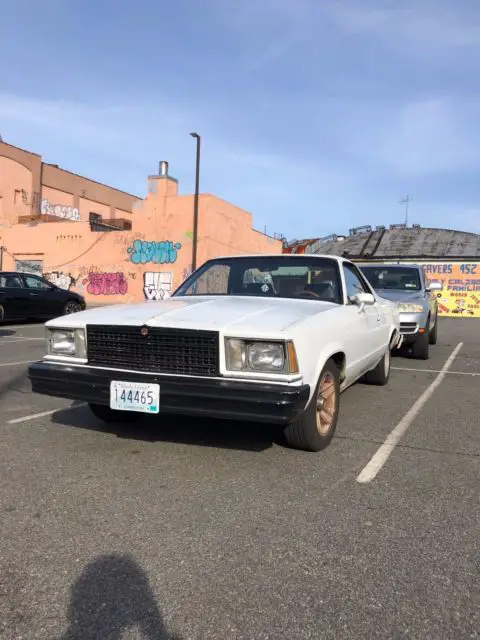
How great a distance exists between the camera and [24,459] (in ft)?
12.4

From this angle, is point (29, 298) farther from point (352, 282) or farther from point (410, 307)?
point (352, 282)

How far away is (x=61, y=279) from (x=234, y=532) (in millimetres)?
24532

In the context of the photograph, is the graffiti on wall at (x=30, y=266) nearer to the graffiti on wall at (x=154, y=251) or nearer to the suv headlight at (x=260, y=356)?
the graffiti on wall at (x=154, y=251)

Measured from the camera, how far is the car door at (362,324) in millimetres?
4752

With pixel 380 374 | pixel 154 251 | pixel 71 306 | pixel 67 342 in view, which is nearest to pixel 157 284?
pixel 154 251

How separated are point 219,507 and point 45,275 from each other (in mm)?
24842

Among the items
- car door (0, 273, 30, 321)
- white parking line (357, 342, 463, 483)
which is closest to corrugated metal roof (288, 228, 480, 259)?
car door (0, 273, 30, 321)

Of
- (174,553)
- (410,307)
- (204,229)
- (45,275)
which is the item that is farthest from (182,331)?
(45,275)

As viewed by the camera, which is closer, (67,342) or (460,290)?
(67,342)

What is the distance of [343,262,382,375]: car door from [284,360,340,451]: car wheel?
564mm

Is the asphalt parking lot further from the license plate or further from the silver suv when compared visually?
the silver suv

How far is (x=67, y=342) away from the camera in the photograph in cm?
399

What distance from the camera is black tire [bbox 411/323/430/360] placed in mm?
8876

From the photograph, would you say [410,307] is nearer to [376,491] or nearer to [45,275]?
[376,491]
